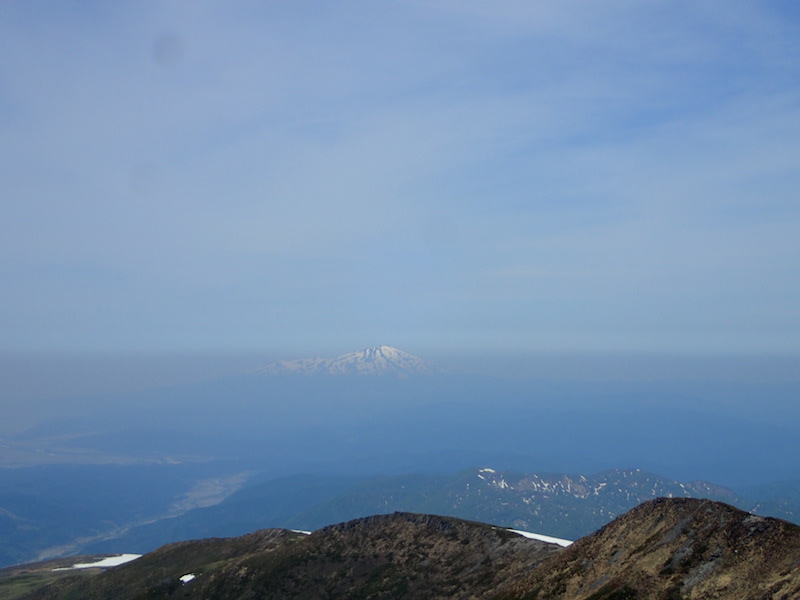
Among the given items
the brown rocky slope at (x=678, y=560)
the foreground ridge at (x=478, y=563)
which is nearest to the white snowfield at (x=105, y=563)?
the foreground ridge at (x=478, y=563)

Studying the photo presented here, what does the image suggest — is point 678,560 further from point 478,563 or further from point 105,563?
point 105,563

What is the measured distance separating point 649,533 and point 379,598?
31.9 m

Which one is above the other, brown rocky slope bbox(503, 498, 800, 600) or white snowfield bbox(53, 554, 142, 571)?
brown rocky slope bbox(503, 498, 800, 600)

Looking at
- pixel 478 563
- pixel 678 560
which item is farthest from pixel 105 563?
pixel 678 560

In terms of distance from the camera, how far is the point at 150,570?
344ft

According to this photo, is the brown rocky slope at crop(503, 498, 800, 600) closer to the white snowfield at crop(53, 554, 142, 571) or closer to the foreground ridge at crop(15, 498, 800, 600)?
the foreground ridge at crop(15, 498, 800, 600)

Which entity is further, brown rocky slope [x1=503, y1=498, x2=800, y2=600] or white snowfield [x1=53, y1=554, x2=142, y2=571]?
white snowfield [x1=53, y1=554, x2=142, y2=571]

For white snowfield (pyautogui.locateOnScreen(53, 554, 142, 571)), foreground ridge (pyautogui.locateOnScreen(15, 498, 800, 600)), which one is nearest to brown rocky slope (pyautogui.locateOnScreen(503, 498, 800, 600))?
foreground ridge (pyautogui.locateOnScreen(15, 498, 800, 600))

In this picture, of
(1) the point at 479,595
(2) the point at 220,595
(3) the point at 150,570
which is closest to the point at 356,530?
(2) the point at 220,595

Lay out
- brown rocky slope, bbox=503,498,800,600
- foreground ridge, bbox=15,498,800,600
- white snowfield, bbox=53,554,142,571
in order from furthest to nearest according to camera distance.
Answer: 1. white snowfield, bbox=53,554,142,571
2. foreground ridge, bbox=15,498,800,600
3. brown rocky slope, bbox=503,498,800,600

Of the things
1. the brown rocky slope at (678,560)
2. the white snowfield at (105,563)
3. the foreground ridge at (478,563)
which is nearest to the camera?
the brown rocky slope at (678,560)

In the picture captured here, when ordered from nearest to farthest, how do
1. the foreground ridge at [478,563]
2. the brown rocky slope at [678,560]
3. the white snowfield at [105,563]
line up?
1. the brown rocky slope at [678,560]
2. the foreground ridge at [478,563]
3. the white snowfield at [105,563]

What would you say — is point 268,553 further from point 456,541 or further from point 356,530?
point 456,541

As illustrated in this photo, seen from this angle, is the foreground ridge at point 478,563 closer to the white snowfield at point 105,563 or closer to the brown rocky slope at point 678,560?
the brown rocky slope at point 678,560
